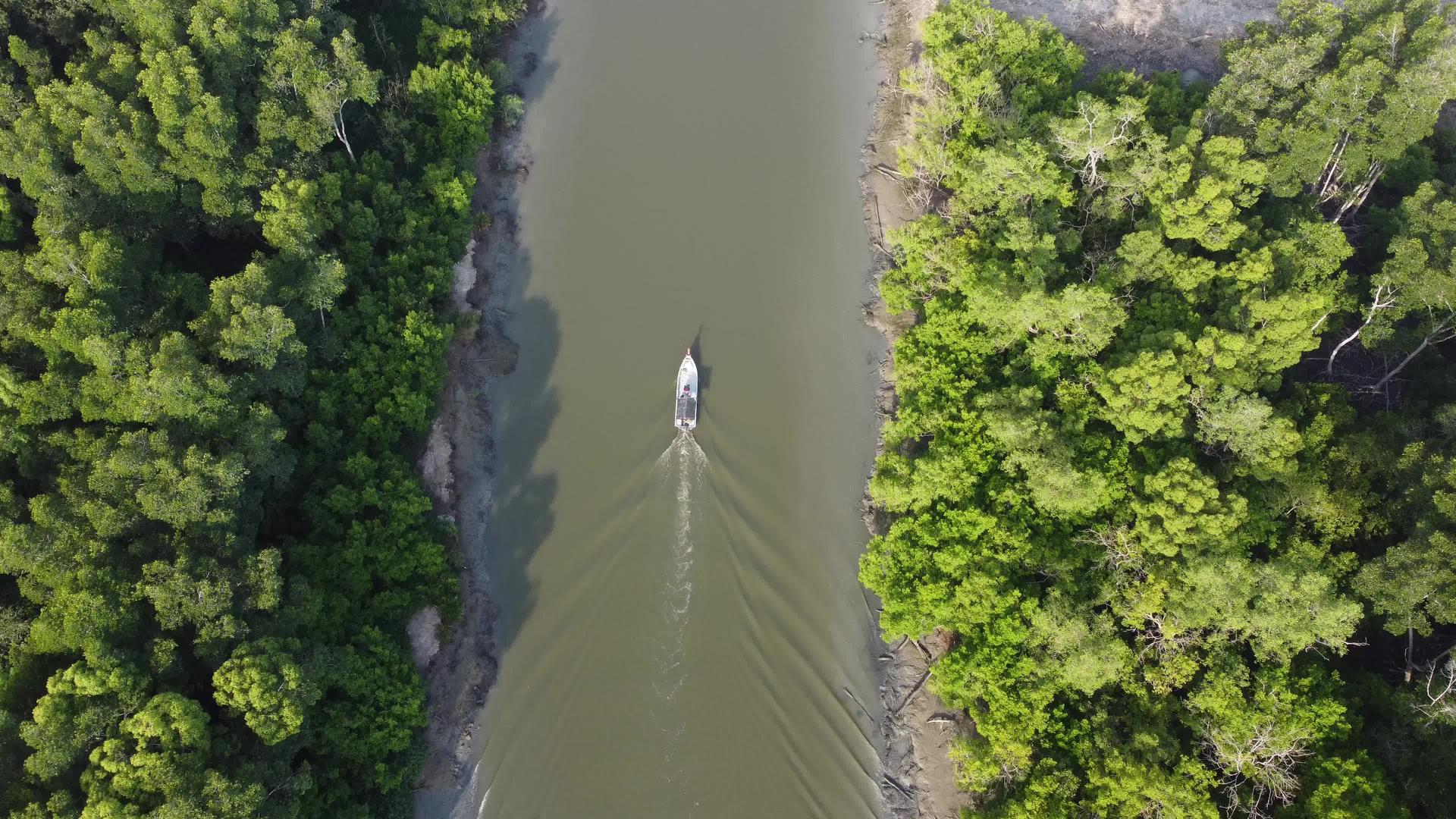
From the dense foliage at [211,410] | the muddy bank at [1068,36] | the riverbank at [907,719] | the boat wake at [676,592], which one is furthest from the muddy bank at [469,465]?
the muddy bank at [1068,36]

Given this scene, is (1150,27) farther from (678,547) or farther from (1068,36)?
(678,547)

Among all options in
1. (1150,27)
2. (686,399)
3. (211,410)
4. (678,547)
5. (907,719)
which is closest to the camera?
(211,410)

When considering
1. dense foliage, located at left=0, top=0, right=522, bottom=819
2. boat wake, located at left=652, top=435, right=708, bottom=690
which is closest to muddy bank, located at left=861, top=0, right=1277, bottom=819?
boat wake, located at left=652, top=435, right=708, bottom=690

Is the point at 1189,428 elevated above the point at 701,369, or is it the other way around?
the point at 1189,428

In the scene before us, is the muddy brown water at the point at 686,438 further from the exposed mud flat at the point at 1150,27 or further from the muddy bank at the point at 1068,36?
the exposed mud flat at the point at 1150,27

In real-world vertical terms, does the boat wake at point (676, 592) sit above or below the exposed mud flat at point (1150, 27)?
below

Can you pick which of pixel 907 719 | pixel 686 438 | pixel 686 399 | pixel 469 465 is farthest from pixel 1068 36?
pixel 469 465

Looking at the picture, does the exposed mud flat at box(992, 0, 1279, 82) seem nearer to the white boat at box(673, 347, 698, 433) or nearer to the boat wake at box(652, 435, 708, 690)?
the white boat at box(673, 347, 698, 433)
